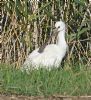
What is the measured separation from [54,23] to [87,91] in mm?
3246

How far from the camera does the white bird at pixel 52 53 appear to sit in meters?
7.40

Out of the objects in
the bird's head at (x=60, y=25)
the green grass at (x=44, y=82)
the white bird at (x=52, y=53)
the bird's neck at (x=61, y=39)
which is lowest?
the green grass at (x=44, y=82)

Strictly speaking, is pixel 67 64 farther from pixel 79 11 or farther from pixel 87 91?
pixel 87 91

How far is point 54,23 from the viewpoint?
841 centimetres

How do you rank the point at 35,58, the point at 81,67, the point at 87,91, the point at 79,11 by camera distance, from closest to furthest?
the point at 87,91 → the point at 81,67 → the point at 35,58 → the point at 79,11

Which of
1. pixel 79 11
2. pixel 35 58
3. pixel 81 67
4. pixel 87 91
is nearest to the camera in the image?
pixel 87 91

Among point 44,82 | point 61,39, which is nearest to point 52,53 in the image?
point 61,39

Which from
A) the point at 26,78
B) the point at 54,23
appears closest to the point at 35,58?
the point at 54,23

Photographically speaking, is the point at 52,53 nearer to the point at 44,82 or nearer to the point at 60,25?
the point at 60,25

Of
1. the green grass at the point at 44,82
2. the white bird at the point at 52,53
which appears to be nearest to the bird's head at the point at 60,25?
the white bird at the point at 52,53

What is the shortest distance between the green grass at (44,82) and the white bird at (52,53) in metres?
1.29

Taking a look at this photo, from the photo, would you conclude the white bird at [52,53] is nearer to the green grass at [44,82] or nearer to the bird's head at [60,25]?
the bird's head at [60,25]

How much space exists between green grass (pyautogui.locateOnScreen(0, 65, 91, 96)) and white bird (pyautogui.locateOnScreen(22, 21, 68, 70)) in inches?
50.7

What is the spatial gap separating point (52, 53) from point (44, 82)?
2246mm
